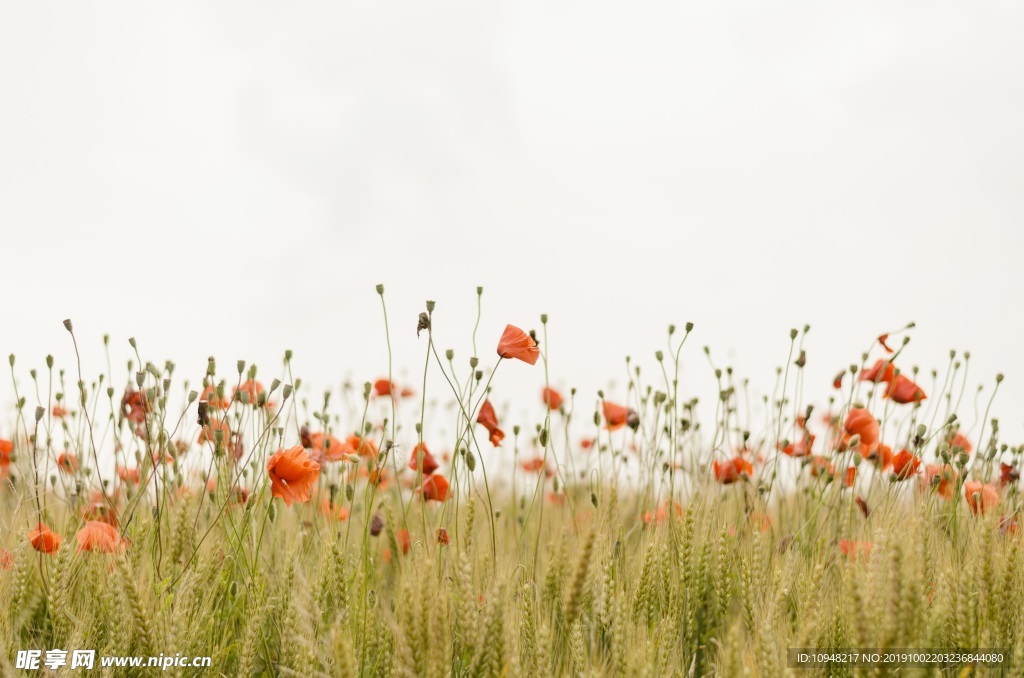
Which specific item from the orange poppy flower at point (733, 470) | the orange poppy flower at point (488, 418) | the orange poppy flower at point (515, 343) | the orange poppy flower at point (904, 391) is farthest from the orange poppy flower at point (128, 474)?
the orange poppy flower at point (904, 391)

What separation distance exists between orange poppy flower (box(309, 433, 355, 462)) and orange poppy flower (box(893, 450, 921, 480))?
1.95 m

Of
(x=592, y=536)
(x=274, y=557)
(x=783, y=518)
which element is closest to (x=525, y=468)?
(x=783, y=518)

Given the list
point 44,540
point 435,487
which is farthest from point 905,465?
point 44,540

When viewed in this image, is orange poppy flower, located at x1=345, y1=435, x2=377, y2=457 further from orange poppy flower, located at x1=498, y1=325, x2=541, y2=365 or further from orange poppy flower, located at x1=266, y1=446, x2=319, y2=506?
orange poppy flower, located at x1=498, y1=325, x2=541, y2=365


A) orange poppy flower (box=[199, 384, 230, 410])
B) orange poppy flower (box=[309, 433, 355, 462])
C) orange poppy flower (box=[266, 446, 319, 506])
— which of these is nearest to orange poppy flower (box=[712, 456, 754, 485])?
orange poppy flower (box=[309, 433, 355, 462])

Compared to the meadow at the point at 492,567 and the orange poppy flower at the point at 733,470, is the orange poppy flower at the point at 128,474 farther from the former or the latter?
the orange poppy flower at the point at 733,470

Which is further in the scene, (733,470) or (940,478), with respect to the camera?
(733,470)

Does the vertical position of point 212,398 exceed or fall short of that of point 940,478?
it exceeds it

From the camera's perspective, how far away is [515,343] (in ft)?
8.66

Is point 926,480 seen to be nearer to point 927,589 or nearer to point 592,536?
point 927,589

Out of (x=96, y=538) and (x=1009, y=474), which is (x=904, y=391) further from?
(x=96, y=538)

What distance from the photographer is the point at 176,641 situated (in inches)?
82.2

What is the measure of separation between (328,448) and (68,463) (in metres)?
1.05

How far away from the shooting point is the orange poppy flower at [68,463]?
3.24 metres
